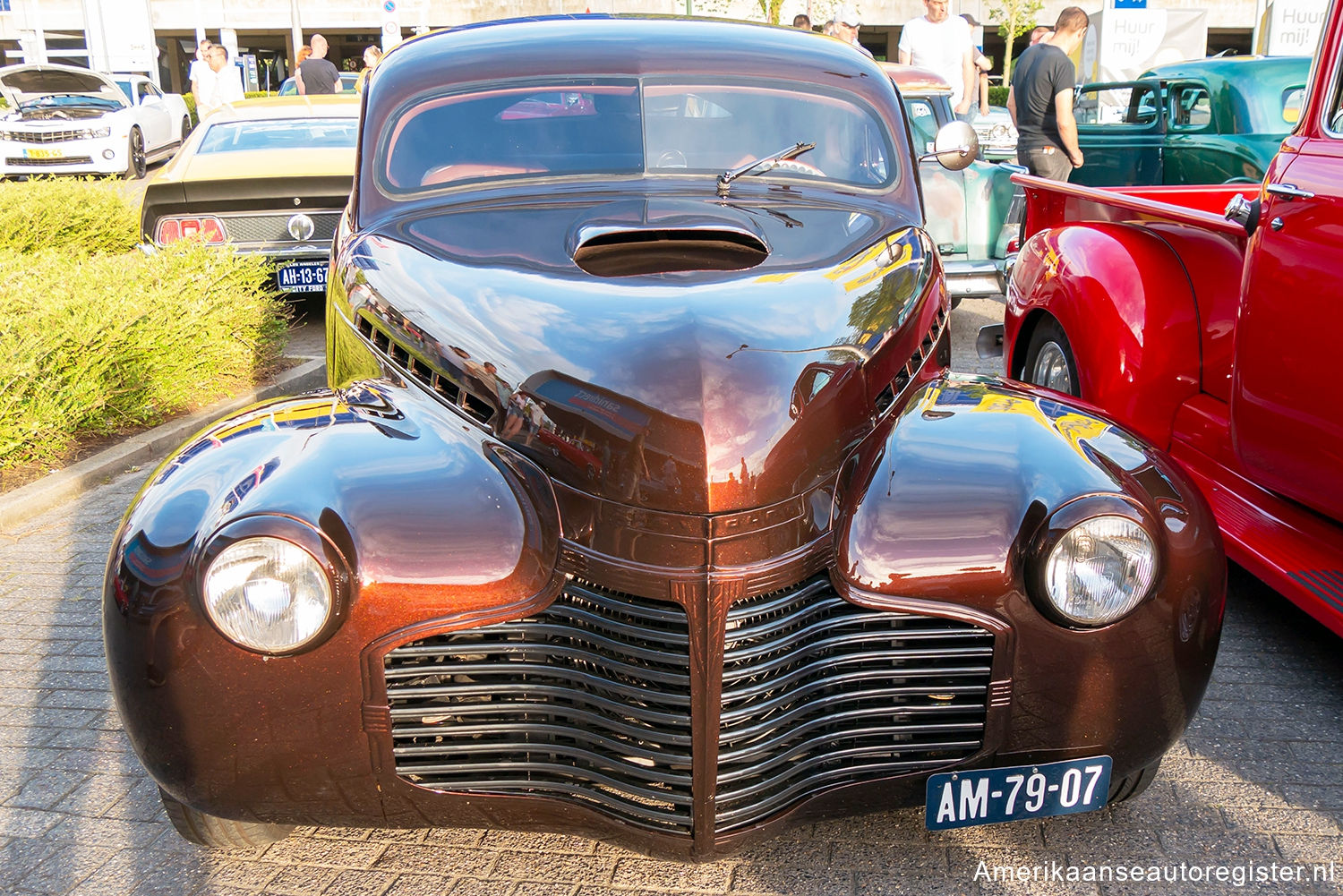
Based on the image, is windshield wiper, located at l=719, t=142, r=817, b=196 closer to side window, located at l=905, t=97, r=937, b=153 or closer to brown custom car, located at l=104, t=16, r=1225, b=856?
brown custom car, located at l=104, t=16, r=1225, b=856

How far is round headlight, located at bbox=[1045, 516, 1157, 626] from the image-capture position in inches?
89.8

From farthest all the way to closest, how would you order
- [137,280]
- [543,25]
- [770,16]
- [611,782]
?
[770,16]
[137,280]
[543,25]
[611,782]

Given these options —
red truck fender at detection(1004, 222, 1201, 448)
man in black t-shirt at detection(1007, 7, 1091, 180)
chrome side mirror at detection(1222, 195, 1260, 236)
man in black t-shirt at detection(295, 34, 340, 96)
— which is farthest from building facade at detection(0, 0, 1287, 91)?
chrome side mirror at detection(1222, 195, 1260, 236)

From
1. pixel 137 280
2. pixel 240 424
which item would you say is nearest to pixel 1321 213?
pixel 240 424

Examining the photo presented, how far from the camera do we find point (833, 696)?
2275 mm

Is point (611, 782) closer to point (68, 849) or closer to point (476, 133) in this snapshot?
point (68, 849)

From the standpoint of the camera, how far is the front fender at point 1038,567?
2.29 meters

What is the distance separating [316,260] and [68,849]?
5459 mm

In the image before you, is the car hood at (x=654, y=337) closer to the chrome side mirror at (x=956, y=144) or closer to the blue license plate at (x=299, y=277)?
the chrome side mirror at (x=956, y=144)

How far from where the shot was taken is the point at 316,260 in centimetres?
766

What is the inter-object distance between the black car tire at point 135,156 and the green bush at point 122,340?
13135 millimetres

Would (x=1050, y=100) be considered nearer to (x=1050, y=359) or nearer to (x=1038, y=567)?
(x=1050, y=359)

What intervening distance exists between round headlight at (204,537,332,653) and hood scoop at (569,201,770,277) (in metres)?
1.01

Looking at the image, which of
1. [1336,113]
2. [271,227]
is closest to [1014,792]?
[1336,113]
